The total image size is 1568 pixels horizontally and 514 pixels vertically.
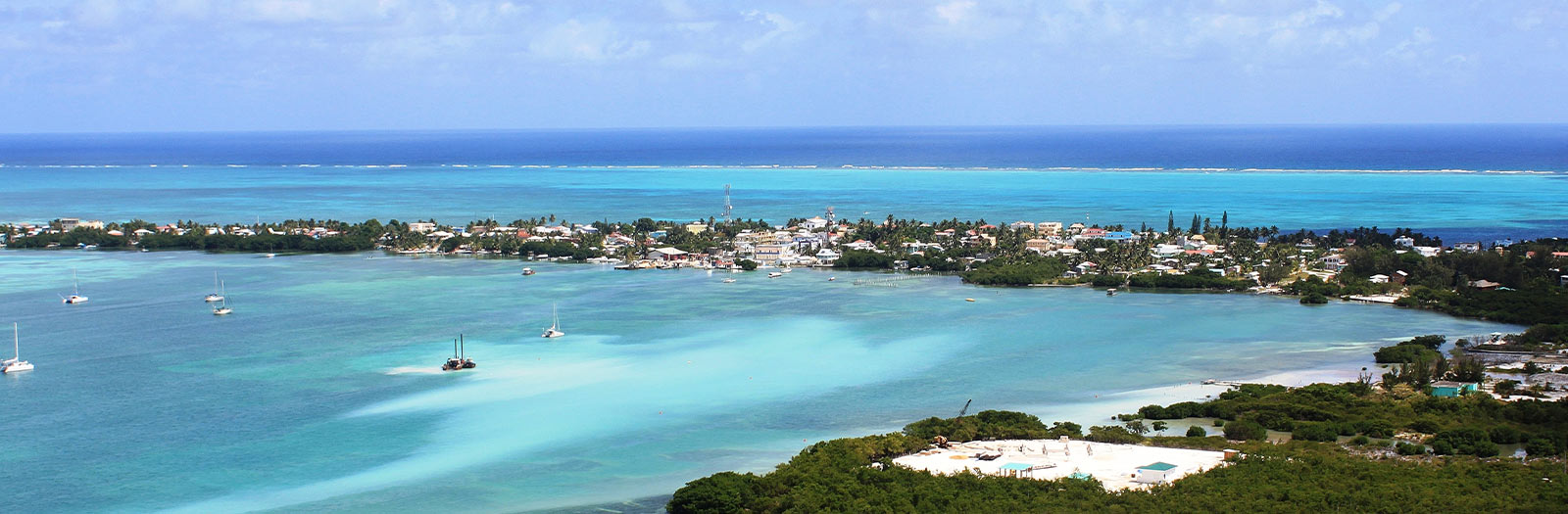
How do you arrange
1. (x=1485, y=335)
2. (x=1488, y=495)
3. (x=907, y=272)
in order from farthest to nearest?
(x=907, y=272), (x=1485, y=335), (x=1488, y=495)

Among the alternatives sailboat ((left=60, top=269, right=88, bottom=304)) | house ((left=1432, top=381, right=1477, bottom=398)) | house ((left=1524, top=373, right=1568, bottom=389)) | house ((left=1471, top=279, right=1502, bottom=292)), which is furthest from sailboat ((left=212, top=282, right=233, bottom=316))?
house ((left=1471, top=279, right=1502, bottom=292))

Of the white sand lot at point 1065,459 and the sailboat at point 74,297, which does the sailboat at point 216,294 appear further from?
the white sand lot at point 1065,459

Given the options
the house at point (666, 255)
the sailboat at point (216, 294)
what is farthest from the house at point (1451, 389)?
the sailboat at point (216, 294)

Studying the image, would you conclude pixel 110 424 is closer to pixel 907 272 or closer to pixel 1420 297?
pixel 907 272

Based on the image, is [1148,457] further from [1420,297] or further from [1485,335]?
[1420,297]

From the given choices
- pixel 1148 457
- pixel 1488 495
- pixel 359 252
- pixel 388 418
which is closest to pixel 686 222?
pixel 359 252

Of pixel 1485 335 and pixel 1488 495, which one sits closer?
pixel 1488 495

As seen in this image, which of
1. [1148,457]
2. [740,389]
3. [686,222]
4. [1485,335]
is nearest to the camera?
[1148,457]

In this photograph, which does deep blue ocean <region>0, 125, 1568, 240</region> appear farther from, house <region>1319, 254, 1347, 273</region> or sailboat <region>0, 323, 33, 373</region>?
sailboat <region>0, 323, 33, 373</region>
